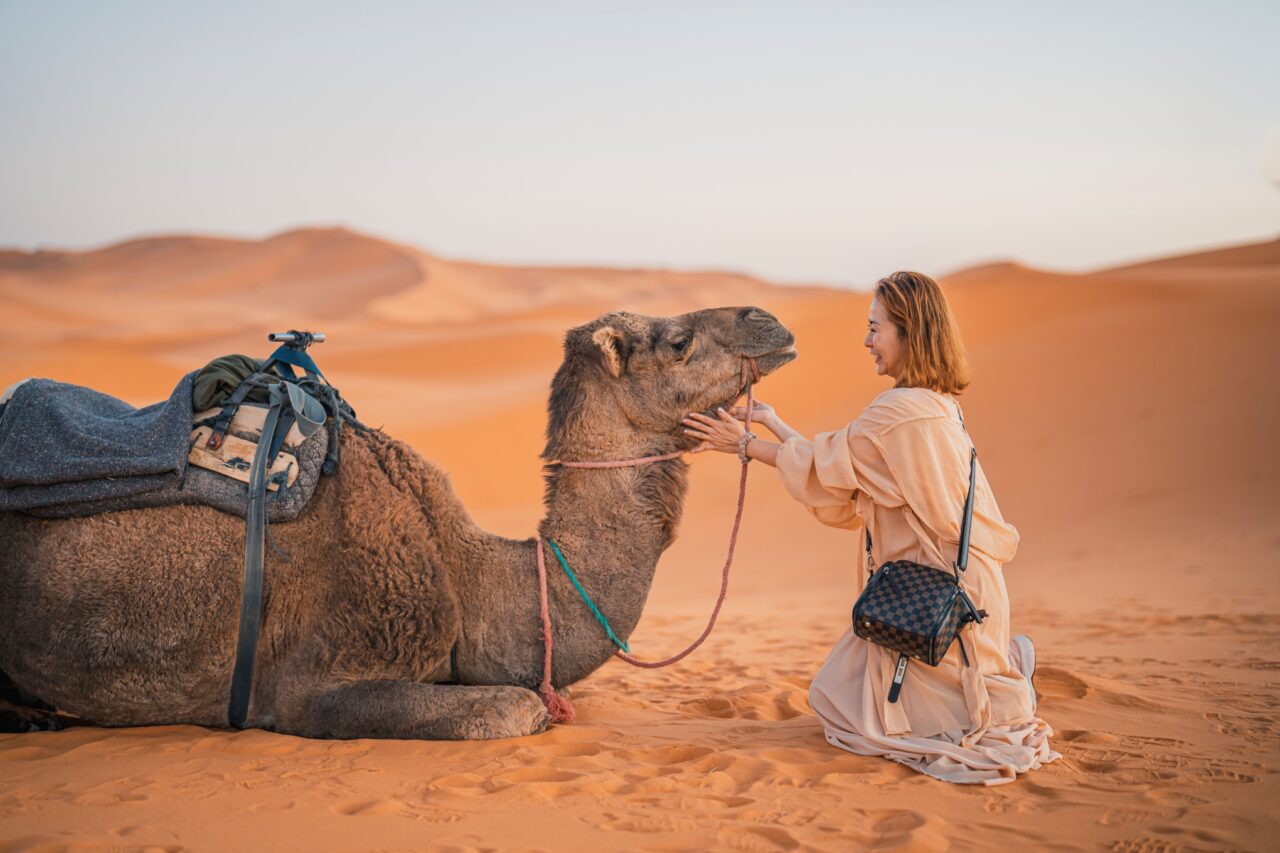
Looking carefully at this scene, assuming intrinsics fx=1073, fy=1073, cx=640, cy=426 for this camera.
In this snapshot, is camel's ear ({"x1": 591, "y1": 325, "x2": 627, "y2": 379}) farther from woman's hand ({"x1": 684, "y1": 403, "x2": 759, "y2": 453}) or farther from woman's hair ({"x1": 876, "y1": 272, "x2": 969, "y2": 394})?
woman's hair ({"x1": 876, "y1": 272, "x2": 969, "y2": 394})

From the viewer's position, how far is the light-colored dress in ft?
15.5

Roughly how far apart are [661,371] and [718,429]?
393mm

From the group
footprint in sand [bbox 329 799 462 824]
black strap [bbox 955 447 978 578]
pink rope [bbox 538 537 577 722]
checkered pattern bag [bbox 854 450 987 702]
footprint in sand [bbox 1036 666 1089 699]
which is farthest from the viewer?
footprint in sand [bbox 1036 666 1089 699]

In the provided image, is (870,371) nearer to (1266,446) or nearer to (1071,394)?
(1071,394)

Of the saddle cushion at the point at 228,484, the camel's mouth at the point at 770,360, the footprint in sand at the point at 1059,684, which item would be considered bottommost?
the footprint in sand at the point at 1059,684

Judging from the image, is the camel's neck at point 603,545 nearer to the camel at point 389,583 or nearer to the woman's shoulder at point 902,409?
the camel at point 389,583

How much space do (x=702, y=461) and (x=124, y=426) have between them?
15.6 meters

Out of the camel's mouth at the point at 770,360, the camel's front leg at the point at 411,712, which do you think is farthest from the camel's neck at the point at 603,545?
the camel's mouth at the point at 770,360

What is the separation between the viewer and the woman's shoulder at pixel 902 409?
15.7 ft

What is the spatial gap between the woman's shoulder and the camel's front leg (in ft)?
6.58

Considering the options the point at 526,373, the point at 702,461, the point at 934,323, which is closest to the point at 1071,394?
the point at 702,461

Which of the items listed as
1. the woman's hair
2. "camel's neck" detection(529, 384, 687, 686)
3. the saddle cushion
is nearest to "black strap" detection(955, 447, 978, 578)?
the woman's hair

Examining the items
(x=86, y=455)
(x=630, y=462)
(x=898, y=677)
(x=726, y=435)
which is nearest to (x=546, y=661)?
(x=630, y=462)

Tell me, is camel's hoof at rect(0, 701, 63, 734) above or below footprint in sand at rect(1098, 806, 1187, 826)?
above
